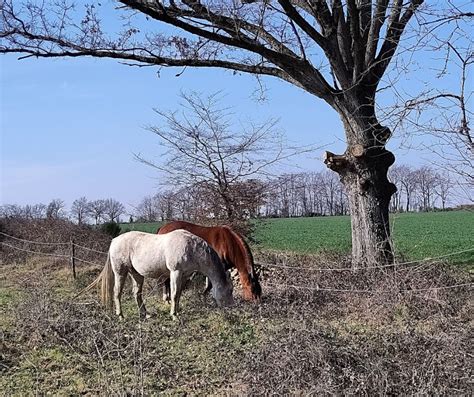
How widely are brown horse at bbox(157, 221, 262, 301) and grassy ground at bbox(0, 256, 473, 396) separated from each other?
0.40 metres

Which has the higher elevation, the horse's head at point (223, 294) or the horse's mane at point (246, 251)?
the horse's mane at point (246, 251)

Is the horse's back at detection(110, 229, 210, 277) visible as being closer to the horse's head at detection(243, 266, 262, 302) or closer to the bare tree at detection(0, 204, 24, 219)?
the horse's head at detection(243, 266, 262, 302)

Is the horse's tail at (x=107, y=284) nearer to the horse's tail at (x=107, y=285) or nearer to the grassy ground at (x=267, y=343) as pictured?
the horse's tail at (x=107, y=285)

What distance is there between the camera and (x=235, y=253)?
11.1m

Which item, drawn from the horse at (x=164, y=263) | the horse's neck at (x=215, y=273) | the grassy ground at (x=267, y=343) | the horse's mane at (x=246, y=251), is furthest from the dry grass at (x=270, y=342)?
the horse's mane at (x=246, y=251)

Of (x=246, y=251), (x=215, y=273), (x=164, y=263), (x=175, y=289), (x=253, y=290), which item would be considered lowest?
(x=253, y=290)

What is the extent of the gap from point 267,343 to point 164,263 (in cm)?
396

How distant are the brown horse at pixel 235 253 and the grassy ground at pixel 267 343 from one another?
397 mm

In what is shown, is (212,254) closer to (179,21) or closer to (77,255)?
(179,21)

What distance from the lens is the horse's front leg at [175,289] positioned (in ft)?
31.5

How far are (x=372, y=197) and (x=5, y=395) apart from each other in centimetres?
800

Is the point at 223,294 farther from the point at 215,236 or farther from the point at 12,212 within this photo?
the point at 12,212

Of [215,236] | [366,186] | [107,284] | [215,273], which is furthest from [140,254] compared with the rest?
[366,186]

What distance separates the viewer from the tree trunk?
11969 millimetres
